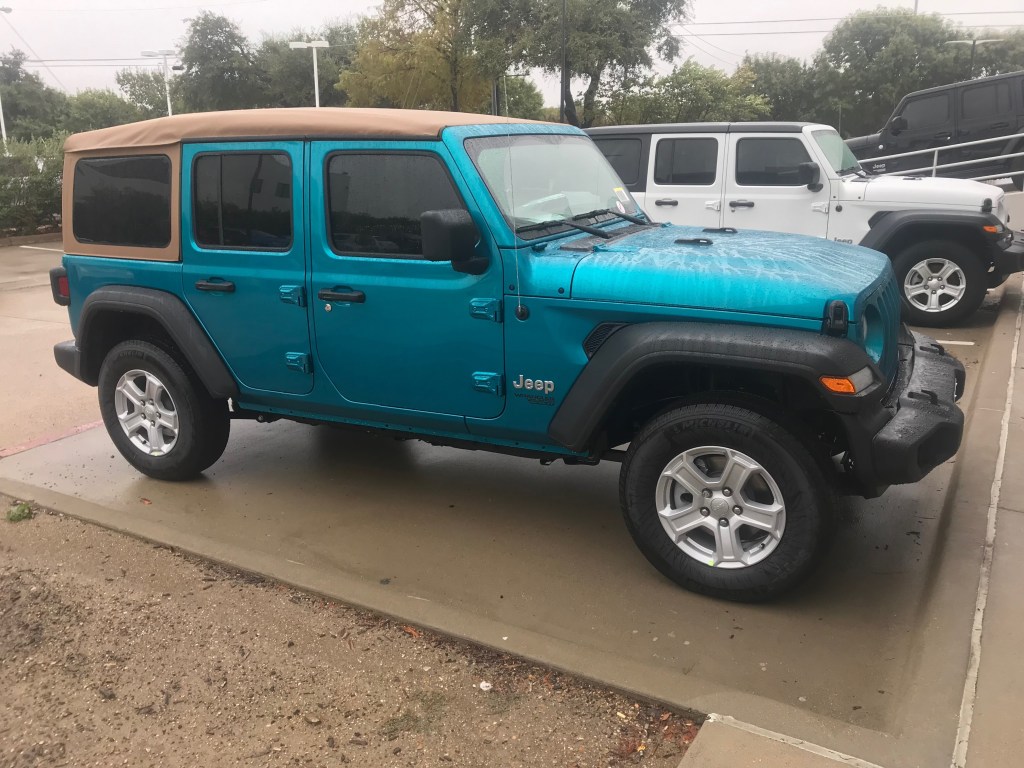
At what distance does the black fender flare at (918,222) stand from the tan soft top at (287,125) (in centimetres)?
471

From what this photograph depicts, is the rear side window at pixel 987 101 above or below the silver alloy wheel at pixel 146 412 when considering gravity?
above

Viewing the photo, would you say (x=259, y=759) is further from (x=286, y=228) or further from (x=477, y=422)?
(x=286, y=228)

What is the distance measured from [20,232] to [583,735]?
64.3 ft

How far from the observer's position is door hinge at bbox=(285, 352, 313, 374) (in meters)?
4.19

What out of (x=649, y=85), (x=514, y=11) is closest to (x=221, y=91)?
(x=514, y=11)

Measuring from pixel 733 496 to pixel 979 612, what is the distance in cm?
98

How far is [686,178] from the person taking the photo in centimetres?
839

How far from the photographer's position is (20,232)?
61.0 feet

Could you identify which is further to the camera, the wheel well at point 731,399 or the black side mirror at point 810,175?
the black side mirror at point 810,175

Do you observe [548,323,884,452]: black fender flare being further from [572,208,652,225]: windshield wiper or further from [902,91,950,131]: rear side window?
[902,91,950,131]: rear side window

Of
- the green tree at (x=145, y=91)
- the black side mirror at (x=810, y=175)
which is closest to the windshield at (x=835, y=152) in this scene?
the black side mirror at (x=810, y=175)

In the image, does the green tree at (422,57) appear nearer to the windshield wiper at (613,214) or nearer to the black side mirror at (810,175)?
the black side mirror at (810,175)

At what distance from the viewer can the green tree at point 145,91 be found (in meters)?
68.7


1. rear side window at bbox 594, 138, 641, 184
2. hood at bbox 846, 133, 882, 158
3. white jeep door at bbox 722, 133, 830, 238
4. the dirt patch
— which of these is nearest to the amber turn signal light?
the dirt patch
